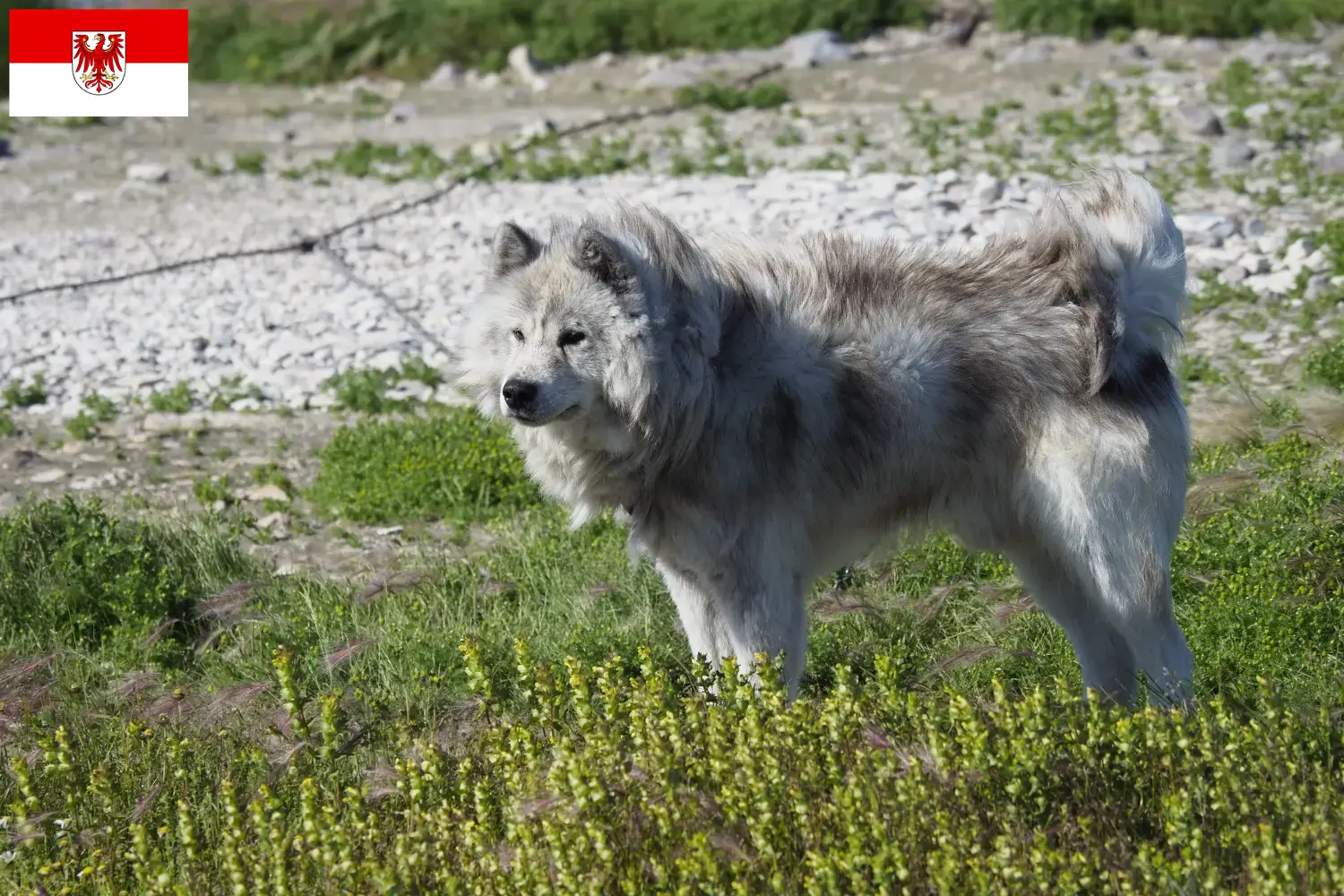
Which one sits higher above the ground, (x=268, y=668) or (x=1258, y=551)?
(x=1258, y=551)

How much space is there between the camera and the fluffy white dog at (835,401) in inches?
205

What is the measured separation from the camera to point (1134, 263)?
217 inches

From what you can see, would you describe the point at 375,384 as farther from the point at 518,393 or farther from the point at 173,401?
the point at 518,393

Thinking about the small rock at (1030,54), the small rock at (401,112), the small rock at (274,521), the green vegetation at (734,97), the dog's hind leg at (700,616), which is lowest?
the small rock at (274,521)

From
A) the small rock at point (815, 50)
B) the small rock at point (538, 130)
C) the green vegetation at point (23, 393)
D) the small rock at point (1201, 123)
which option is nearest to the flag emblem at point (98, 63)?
the small rock at point (538, 130)

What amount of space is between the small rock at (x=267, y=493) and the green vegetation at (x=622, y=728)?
2.63ft

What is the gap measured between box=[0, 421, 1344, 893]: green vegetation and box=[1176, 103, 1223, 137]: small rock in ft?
23.1

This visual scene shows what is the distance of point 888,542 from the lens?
5.85m

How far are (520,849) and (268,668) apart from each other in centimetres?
281

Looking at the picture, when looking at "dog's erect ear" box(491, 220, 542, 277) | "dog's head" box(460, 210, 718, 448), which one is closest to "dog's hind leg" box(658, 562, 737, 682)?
"dog's head" box(460, 210, 718, 448)

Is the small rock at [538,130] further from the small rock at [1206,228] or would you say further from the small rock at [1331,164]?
the small rock at [1331,164]

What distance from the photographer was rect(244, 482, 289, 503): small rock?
9.03 metres

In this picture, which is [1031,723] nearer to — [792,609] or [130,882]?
[792,609]

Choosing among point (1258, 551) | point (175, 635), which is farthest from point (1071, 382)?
point (175, 635)
